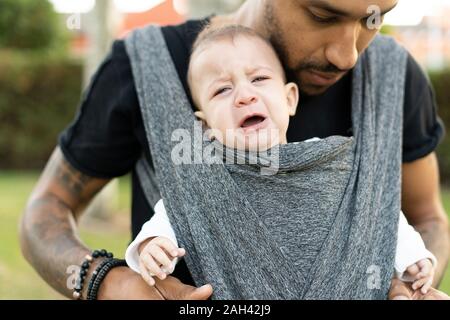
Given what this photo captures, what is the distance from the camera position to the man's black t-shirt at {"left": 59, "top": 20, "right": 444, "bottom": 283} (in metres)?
2.27

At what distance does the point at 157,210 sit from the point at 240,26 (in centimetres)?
62

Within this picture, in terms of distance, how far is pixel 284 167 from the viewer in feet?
6.40

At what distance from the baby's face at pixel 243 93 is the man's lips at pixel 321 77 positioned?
2.8 inches

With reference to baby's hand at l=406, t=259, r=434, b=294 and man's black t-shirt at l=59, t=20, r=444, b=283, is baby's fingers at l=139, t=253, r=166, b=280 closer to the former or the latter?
man's black t-shirt at l=59, t=20, r=444, b=283

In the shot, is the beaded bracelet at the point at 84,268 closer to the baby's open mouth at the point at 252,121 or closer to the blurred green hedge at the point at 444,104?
the baby's open mouth at the point at 252,121

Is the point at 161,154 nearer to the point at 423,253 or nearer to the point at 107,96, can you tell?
the point at 107,96

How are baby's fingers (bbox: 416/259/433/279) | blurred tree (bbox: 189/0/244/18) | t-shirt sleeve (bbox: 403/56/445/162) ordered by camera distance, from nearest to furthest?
1. baby's fingers (bbox: 416/259/433/279)
2. t-shirt sleeve (bbox: 403/56/445/162)
3. blurred tree (bbox: 189/0/244/18)

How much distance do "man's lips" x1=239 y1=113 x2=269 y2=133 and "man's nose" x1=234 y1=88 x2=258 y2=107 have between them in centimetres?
4

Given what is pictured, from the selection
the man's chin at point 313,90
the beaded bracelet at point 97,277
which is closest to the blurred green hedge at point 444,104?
the man's chin at point 313,90

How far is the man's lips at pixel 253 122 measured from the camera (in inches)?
77.9

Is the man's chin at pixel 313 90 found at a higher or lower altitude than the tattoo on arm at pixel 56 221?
higher

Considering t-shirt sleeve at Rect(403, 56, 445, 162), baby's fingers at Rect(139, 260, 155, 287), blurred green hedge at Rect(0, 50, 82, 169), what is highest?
t-shirt sleeve at Rect(403, 56, 445, 162)

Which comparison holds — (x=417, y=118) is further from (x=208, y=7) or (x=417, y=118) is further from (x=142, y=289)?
(x=208, y=7)

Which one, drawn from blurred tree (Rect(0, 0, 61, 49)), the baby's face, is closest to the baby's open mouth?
the baby's face
